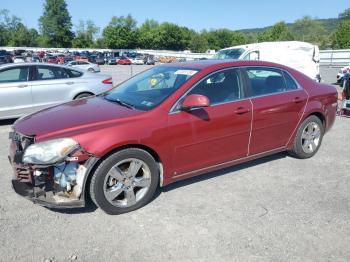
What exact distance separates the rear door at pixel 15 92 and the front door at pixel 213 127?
5.12m

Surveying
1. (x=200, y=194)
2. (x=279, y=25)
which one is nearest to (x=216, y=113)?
(x=200, y=194)

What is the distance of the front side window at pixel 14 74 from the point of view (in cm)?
779

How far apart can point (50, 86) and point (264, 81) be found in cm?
523

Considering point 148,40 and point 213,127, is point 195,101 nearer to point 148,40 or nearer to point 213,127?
point 213,127

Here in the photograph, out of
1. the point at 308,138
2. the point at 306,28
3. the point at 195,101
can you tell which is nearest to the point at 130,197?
the point at 195,101

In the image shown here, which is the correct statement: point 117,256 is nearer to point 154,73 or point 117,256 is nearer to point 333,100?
point 154,73

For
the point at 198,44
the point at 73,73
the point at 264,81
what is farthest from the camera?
the point at 198,44

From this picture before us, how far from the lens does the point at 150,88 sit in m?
4.66

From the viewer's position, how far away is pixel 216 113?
4.24 m

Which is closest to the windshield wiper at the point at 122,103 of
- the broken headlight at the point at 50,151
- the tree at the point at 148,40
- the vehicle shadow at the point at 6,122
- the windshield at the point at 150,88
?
the windshield at the point at 150,88

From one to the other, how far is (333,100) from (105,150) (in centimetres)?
405

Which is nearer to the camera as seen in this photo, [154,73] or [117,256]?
[117,256]

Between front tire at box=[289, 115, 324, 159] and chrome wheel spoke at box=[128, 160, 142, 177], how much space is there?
106 inches

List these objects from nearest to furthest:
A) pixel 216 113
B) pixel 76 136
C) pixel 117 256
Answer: pixel 117 256 < pixel 76 136 < pixel 216 113
